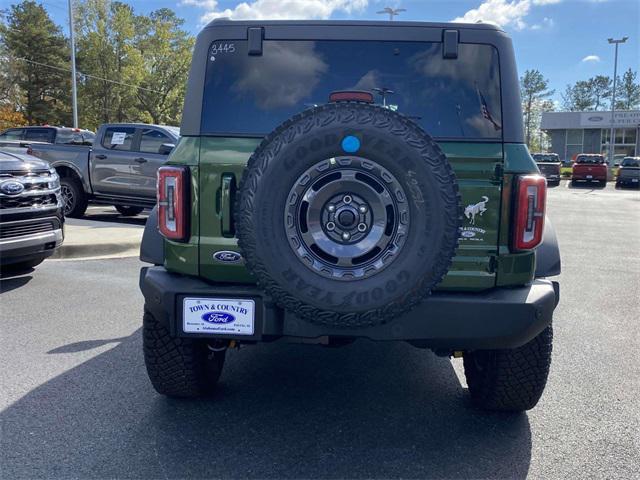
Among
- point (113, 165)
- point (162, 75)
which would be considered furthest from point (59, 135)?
point (162, 75)

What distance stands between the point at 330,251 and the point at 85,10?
155 ft

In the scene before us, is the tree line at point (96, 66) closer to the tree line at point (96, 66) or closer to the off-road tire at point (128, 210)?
the tree line at point (96, 66)

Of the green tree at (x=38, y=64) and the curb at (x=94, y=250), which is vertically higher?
the green tree at (x=38, y=64)

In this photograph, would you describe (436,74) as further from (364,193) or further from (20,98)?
(20,98)

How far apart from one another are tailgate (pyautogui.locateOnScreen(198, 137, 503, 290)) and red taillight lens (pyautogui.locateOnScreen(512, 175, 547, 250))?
0.29 ft

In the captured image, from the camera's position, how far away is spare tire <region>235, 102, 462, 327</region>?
246 centimetres

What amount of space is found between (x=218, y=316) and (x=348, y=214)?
759 millimetres

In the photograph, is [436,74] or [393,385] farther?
[393,385]

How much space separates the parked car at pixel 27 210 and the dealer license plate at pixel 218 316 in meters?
3.71

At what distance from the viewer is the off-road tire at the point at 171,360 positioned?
318cm

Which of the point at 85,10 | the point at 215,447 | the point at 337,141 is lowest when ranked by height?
the point at 215,447

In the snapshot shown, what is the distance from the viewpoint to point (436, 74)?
9.67 feet

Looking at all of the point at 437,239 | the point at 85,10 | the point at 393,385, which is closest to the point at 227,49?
the point at 437,239

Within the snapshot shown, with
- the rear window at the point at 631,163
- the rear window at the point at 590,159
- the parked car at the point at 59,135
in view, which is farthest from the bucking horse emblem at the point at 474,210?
the rear window at the point at 590,159
